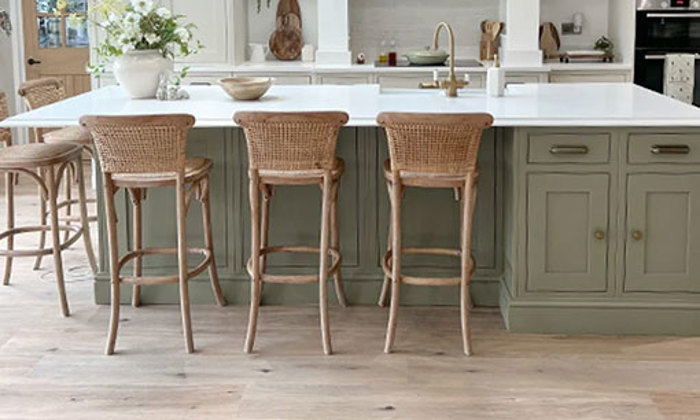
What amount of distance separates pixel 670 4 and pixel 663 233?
132 inches

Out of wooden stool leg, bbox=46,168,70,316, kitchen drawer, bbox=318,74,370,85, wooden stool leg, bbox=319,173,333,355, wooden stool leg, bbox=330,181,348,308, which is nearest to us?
wooden stool leg, bbox=319,173,333,355

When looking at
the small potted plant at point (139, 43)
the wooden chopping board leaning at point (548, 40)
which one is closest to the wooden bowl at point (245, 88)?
the small potted plant at point (139, 43)

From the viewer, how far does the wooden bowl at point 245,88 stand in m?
4.77

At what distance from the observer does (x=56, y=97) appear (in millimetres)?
5660

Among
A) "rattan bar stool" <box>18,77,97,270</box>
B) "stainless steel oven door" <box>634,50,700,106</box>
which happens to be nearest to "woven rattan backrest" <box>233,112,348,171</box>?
"rattan bar stool" <box>18,77,97,270</box>

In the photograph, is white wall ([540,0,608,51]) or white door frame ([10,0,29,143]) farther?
white door frame ([10,0,29,143])

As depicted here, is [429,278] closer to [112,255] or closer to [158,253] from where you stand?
[158,253]

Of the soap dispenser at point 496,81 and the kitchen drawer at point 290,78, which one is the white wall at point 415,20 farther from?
the soap dispenser at point 496,81

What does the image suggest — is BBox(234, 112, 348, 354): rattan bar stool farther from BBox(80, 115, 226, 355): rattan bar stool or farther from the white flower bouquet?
the white flower bouquet

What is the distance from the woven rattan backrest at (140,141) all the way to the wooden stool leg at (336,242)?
2.37 feet

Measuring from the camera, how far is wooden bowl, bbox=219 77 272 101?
4766 mm

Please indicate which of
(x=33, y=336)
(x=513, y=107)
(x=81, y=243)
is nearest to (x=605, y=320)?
(x=513, y=107)

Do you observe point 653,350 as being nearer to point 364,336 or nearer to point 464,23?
point 364,336

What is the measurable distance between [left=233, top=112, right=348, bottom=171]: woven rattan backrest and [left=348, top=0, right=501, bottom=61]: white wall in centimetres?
Answer: 401
